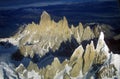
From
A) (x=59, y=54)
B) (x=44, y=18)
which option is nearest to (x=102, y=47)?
(x=59, y=54)

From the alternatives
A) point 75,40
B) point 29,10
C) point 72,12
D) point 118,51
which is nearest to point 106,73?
point 118,51

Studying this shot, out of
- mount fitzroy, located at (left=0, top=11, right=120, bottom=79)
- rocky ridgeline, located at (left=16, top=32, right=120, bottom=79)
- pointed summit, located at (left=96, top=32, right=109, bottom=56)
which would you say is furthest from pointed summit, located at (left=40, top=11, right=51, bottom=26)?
pointed summit, located at (left=96, top=32, right=109, bottom=56)

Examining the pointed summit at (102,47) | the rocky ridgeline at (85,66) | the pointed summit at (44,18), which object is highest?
the pointed summit at (44,18)

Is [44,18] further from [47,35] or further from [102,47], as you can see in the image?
[102,47]

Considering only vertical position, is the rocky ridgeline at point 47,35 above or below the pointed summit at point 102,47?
above

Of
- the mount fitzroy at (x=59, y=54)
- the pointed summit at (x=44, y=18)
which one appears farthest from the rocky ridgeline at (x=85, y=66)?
the pointed summit at (x=44, y=18)

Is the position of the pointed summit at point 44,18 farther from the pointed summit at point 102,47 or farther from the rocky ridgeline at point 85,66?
the pointed summit at point 102,47

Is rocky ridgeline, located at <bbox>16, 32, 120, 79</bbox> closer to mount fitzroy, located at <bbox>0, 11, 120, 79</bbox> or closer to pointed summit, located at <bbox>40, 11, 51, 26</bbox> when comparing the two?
mount fitzroy, located at <bbox>0, 11, 120, 79</bbox>
